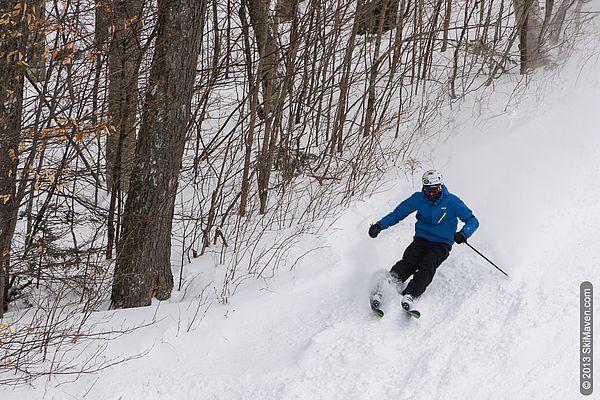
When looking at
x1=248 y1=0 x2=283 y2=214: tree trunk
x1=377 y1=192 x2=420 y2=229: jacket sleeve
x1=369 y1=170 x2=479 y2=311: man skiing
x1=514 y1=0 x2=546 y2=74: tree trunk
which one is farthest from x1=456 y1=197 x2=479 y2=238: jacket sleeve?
x1=514 y1=0 x2=546 y2=74: tree trunk

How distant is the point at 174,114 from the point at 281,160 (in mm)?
2964

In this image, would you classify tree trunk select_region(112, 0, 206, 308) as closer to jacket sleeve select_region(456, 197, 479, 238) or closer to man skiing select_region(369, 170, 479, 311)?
man skiing select_region(369, 170, 479, 311)

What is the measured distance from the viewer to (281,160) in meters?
8.98

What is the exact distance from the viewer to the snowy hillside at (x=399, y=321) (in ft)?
16.0

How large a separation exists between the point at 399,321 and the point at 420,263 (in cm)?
68

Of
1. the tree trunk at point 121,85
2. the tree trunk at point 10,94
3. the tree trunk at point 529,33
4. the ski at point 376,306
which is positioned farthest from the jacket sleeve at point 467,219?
the tree trunk at point 529,33

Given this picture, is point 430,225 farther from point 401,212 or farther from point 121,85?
point 121,85

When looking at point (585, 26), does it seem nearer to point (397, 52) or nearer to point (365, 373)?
point (397, 52)

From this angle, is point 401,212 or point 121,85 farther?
point 121,85

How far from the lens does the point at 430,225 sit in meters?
6.17

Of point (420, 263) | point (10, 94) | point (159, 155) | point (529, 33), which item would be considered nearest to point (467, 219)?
point (420, 263)

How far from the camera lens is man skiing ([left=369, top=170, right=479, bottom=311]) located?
5.93m

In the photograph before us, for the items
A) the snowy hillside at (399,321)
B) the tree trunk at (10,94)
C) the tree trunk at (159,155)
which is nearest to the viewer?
the snowy hillside at (399,321)

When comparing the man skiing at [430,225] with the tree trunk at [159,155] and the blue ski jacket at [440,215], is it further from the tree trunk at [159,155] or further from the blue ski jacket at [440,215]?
the tree trunk at [159,155]
